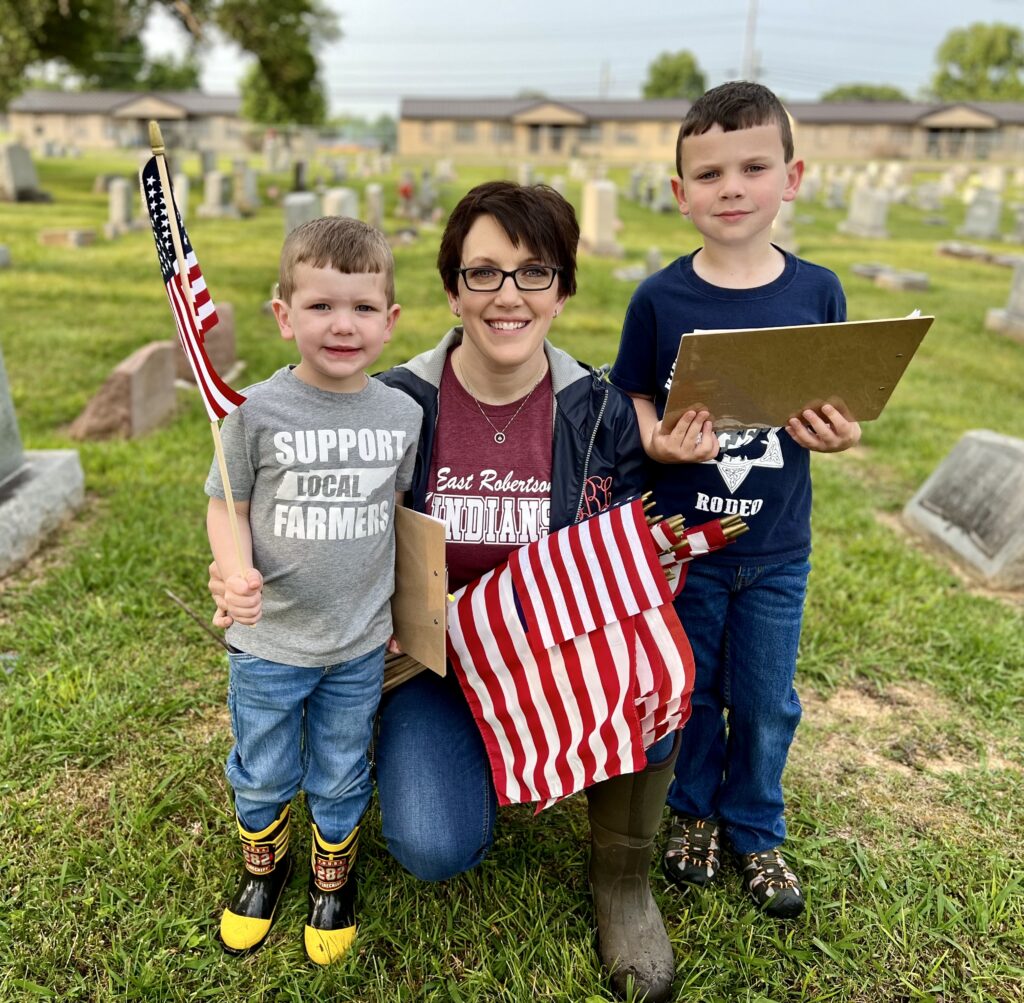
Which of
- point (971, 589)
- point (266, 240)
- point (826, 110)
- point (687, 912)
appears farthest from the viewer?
point (826, 110)

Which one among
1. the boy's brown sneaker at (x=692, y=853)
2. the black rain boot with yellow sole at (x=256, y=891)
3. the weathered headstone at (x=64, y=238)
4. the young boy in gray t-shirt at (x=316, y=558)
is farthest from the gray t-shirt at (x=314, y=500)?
the weathered headstone at (x=64, y=238)

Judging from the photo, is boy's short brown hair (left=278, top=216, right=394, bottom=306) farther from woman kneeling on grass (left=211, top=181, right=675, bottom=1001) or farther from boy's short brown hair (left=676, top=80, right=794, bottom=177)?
boy's short brown hair (left=676, top=80, right=794, bottom=177)

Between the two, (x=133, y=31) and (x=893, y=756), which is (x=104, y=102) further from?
(x=893, y=756)

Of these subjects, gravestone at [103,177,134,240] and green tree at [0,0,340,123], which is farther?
green tree at [0,0,340,123]

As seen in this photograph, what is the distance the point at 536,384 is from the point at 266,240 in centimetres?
1281

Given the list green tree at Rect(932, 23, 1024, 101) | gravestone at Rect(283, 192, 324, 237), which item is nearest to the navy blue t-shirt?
gravestone at Rect(283, 192, 324, 237)

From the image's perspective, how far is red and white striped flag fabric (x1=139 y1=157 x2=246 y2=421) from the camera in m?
1.53

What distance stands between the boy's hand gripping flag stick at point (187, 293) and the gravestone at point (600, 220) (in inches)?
490

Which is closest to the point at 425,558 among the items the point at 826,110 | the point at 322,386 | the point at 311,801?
the point at 322,386

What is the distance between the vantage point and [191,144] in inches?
1726

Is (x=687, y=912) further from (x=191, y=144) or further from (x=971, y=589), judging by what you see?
(x=191, y=144)

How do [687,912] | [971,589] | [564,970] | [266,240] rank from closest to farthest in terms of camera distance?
[564,970] < [687,912] < [971,589] < [266,240]

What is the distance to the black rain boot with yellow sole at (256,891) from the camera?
77.5 inches

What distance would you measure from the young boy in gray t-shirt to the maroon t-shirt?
102 mm
